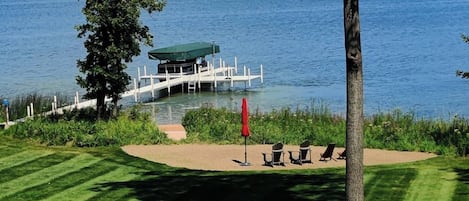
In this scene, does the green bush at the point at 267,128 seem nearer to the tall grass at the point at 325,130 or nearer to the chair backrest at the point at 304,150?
the tall grass at the point at 325,130

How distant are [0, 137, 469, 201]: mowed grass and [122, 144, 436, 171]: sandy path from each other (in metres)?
1.13

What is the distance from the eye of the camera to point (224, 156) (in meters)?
24.8

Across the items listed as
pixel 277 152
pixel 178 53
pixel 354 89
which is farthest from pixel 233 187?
pixel 178 53

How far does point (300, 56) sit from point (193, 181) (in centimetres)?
4832

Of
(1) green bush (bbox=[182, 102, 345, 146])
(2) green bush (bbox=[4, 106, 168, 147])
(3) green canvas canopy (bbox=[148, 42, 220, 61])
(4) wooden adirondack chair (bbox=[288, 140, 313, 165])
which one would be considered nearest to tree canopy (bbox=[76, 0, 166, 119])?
(2) green bush (bbox=[4, 106, 168, 147])

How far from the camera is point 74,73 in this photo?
61.1 meters

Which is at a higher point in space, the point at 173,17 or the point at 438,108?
the point at 173,17

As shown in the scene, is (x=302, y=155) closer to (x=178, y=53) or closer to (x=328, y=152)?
(x=328, y=152)

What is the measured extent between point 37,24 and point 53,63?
50.4 m

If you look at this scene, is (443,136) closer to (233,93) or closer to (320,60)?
(233,93)

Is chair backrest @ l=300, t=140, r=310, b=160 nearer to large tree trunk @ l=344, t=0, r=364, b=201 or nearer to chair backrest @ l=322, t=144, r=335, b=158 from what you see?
chair backrest @ l=322, t=144, r=335, b=158

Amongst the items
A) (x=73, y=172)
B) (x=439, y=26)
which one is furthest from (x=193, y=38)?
(x=73, y=172)

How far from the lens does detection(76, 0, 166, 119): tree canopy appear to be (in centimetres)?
2859

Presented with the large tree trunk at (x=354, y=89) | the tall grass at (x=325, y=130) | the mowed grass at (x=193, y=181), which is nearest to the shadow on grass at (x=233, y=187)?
the mowed grass at (x=193, y=181)
